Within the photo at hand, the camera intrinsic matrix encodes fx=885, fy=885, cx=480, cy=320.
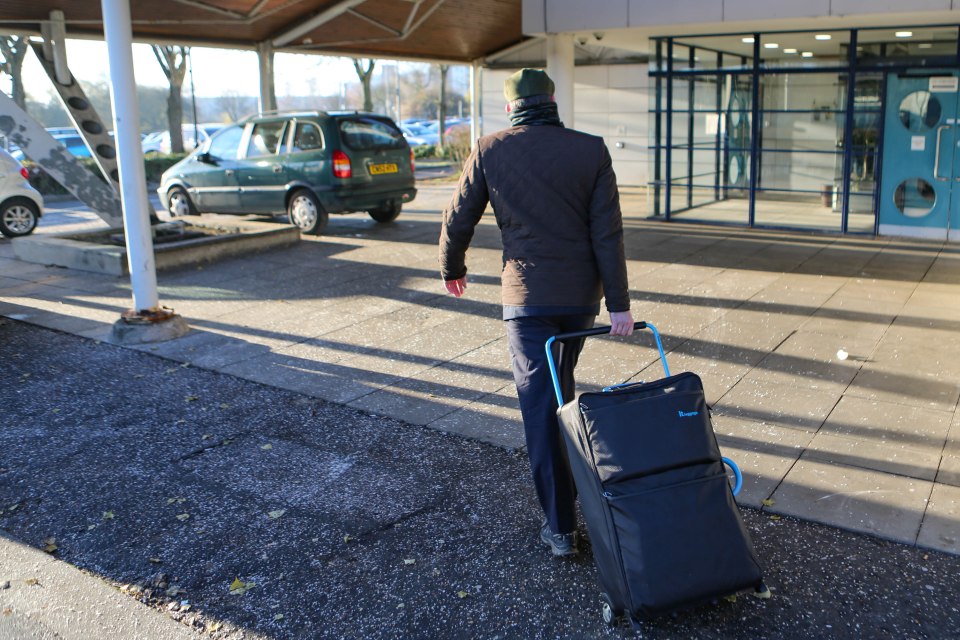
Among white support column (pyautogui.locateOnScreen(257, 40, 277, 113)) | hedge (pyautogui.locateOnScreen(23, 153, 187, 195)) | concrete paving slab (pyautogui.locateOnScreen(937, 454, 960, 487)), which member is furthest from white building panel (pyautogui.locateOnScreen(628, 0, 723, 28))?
hedge (pyautogui.locateOnScreen(23, 153, 187, 195))

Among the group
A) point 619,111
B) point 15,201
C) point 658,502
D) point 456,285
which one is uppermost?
point 619,111

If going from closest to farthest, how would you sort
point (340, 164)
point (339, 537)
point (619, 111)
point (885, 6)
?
point (339, 537) < point (885, 6) < point (340, 164) < point (619, 111)

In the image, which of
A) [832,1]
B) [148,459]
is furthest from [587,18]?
[148,459]

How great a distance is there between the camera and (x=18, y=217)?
1388cm

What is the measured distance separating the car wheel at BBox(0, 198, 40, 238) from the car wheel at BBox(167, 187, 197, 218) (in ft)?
6.66

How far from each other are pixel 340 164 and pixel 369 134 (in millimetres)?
794

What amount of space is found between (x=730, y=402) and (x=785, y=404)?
0.34 metres

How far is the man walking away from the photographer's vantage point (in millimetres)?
3555

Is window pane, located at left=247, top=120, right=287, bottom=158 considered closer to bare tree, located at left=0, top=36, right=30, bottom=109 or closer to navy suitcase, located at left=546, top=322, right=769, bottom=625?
navy suitcase, located at left=546, top=322, right=769, bottom=625

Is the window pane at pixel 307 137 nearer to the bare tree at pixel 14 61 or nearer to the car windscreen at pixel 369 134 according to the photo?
the car windscreen at pixel 369 134

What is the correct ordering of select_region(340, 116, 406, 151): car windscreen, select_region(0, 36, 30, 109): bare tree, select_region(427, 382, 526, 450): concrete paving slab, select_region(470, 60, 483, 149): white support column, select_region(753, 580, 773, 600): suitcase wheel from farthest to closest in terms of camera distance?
select_region(0, 36, 30, 109): bare tree
select_region(470, 60, 483, 149): white support column
select_region(340, 116, 406, 151): car windscreen
select_region(427, 382, 526, 450): concrete paving slab
select_region(753, 580, 773, 600): suitcase wheel

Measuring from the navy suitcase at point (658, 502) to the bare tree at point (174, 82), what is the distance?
101 ft

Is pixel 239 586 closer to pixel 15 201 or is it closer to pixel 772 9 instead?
pixel 772 9

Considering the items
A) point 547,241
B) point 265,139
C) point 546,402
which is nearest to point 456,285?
point 547,241
